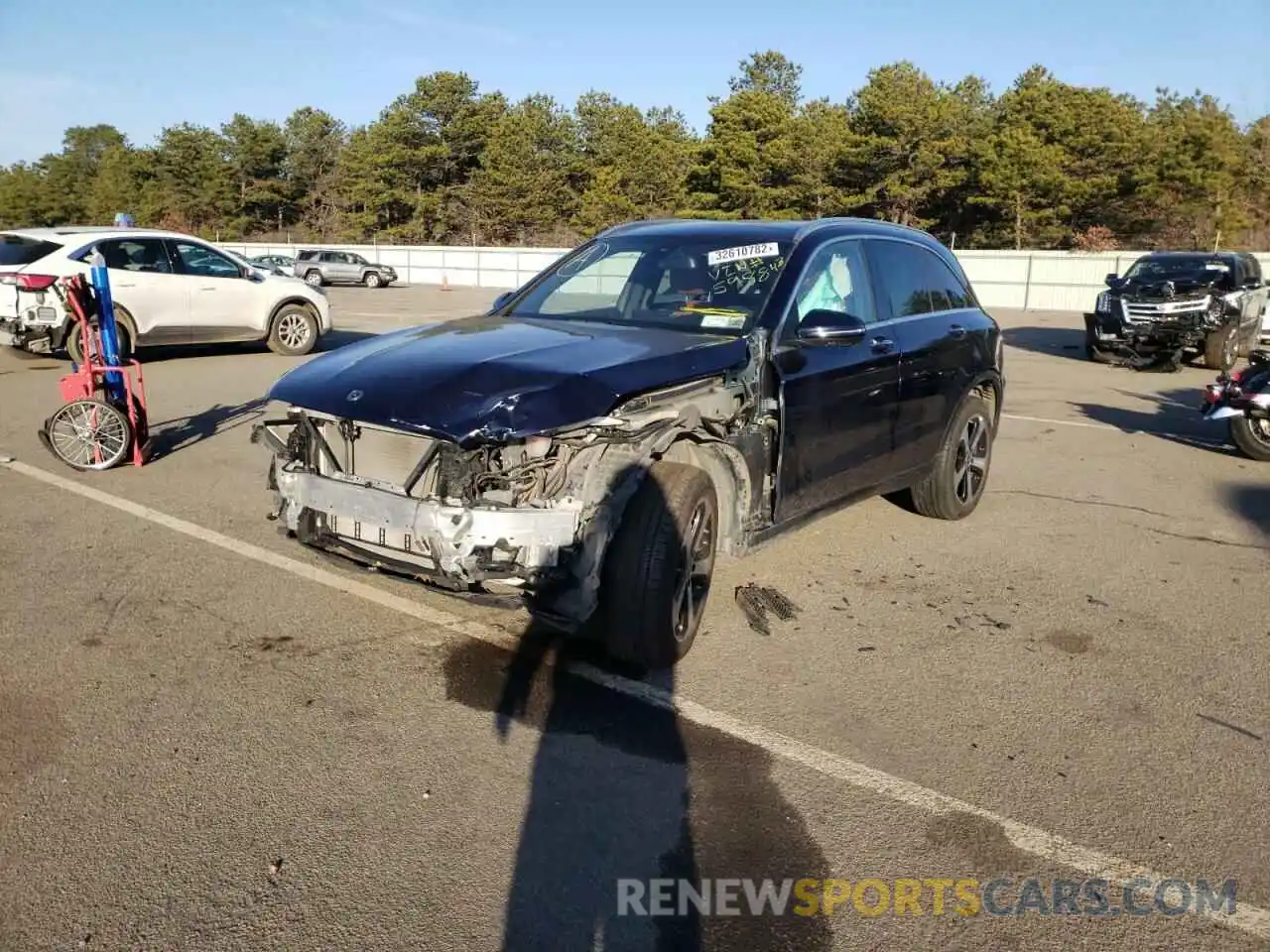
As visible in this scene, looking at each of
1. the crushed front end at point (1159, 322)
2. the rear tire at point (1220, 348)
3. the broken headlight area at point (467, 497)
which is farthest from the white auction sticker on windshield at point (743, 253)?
the rear tire at point (1220, 348)

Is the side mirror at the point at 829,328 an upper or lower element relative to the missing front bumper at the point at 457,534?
upper

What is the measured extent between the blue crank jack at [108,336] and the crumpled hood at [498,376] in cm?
395

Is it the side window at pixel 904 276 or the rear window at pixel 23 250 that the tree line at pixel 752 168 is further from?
the side window at pixel 904 276

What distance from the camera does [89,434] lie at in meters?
7.57

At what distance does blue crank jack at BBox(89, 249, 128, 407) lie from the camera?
7641mm

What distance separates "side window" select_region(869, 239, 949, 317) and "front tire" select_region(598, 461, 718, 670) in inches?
87.6

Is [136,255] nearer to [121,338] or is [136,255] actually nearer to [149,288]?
[149,288]

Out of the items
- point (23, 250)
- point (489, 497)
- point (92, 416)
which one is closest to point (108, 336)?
point (92, 416)

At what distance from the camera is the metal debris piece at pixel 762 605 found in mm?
4867

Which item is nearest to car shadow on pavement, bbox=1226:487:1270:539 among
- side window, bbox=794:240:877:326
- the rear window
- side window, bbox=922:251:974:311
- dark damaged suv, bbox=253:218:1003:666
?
side window, bbox=922:251:974:311

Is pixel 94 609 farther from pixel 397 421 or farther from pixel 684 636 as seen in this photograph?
pixel 684 636

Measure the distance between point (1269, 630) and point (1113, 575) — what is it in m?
0.92

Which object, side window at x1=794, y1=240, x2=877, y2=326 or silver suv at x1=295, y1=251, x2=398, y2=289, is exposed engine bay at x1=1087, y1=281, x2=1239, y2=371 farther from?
silver suv at x1=295, y1=251, x2=398, y2=289

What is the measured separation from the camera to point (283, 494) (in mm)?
4367
